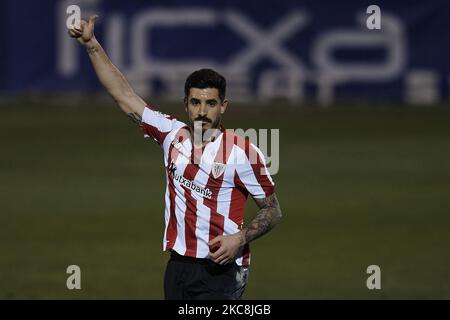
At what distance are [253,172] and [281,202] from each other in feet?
30.0

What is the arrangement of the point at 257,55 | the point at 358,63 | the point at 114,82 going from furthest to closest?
the point at 257,55 < the point at 358,63 < the point at 114,82

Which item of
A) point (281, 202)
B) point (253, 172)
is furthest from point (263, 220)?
point (281, 202)

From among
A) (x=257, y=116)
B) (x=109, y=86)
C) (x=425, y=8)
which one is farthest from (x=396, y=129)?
(x=109, y=86)

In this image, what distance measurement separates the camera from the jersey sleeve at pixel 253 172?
6.72 metres

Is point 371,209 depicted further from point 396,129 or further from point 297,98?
point 297,98

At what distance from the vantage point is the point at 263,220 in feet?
22.2

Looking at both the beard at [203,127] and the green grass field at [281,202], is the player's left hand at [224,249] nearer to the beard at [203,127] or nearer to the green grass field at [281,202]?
the beard at [203,127]

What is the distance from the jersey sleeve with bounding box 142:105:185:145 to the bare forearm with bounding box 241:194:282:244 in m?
0.70

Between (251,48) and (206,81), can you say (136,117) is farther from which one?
(251,48)

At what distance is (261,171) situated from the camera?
265 inches

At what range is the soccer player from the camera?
6.66m

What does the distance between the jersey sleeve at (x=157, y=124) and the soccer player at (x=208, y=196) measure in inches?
5.9

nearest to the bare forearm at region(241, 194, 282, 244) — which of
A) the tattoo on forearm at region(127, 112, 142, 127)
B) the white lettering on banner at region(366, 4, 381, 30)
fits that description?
the tattoo on forearm at region(127, 112, 142, 127)

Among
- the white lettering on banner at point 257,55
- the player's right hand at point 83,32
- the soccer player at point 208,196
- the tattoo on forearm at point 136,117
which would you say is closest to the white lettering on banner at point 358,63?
the white lettering on banner at point 257,55
